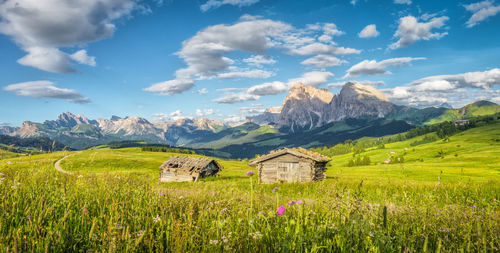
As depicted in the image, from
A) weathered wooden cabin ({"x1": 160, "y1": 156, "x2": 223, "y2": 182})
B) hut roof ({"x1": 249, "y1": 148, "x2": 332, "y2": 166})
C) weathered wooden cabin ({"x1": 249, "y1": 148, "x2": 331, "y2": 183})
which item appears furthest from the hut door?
weathered wooden cabin ({"x1": 160, "y1": 156, "x2": 223, "y2": 182})

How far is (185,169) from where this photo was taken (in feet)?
156

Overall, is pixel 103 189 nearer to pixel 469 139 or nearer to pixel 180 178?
pixel 180 178

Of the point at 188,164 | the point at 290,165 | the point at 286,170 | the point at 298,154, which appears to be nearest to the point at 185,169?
the point at 188,164

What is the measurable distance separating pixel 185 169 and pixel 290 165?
69.1ft

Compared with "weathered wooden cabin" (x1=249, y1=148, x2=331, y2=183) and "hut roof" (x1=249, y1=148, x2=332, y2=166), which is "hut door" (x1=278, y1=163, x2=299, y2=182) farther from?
"hut roof" (x1=249, y1=148, x2=332, y2=166)

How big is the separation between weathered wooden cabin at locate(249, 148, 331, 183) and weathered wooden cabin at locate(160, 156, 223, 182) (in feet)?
43.3

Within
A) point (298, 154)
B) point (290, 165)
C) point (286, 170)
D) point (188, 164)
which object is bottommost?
point (286, 170)

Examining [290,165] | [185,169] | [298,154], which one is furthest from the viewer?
[185,169]

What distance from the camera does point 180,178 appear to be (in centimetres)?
4825

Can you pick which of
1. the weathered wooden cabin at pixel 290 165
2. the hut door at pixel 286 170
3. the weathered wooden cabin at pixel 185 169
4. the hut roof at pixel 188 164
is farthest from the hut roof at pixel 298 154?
the weathered wooden cabin at pixel 185 169

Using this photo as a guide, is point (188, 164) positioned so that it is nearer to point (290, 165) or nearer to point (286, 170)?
point (286, 170)

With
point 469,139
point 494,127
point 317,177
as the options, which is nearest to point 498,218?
point 317,177

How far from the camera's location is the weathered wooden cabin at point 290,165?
3650cm

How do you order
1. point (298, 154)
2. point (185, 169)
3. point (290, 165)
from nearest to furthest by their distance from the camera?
point (298, 154) → point (290, 165) → point (185, 169)
